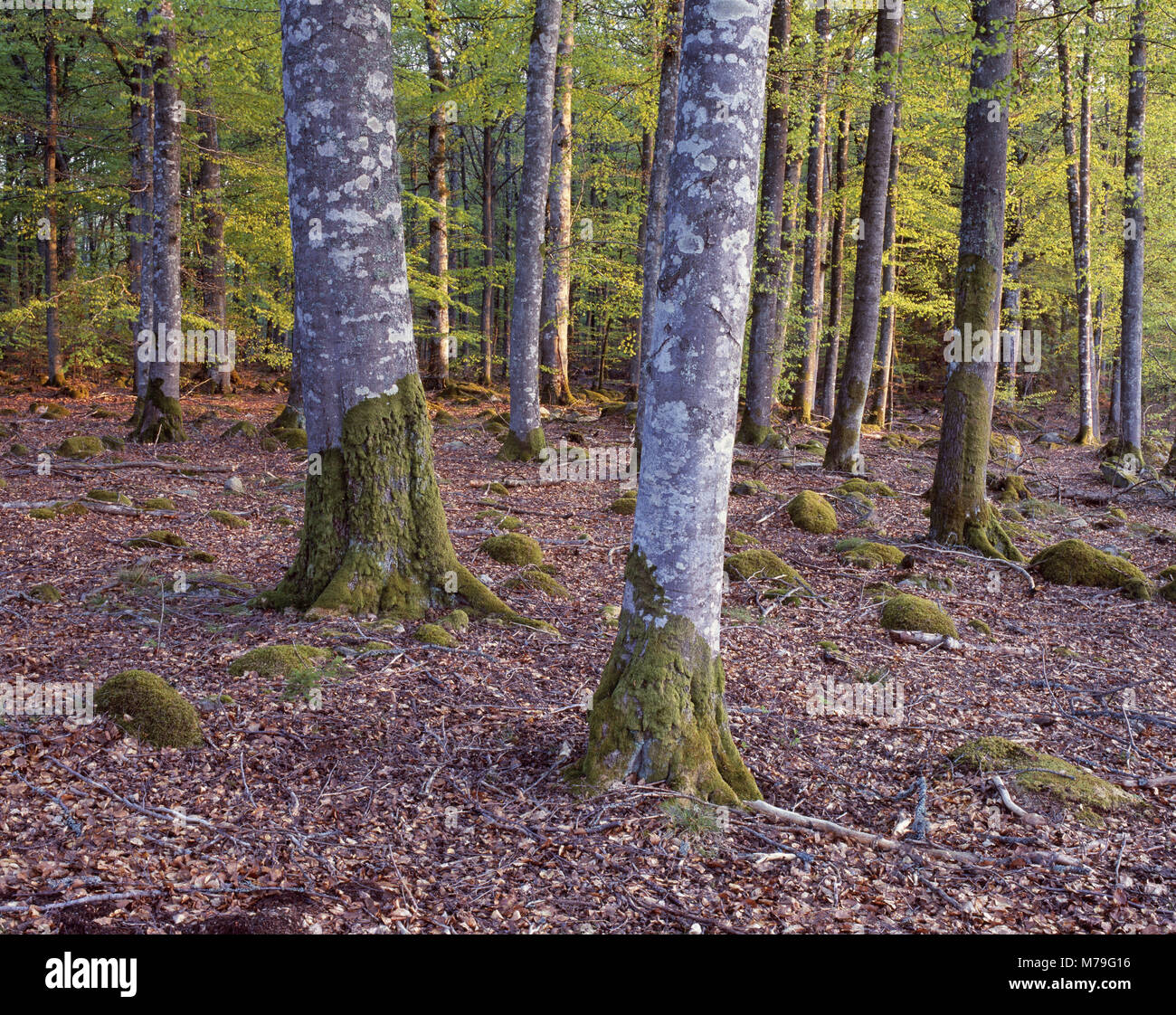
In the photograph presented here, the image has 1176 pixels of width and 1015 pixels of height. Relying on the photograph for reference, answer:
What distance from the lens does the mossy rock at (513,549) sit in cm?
755

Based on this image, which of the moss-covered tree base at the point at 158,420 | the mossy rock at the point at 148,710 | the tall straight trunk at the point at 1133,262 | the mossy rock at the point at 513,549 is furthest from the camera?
the tall straight trunk at the point at 1133,262

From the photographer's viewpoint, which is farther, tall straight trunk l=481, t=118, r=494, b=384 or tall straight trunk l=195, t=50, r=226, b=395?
tall straight trunk l=481, t=118, r=494, b=384

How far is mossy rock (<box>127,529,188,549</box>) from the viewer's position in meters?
7.13

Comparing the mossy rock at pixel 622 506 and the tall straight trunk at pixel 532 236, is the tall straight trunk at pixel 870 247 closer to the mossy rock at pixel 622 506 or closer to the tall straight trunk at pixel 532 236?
the mossy rock at pixel 622 506

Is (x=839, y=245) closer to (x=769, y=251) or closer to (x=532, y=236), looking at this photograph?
(x=769, y=251)

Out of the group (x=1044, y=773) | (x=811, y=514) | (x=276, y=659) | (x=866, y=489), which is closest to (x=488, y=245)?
(x=866, y=489)

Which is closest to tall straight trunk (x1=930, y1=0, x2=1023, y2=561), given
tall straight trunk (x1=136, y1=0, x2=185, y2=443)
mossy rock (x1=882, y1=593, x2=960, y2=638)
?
mossy rock (x1=882, y1=593, x2=960, y2=638)

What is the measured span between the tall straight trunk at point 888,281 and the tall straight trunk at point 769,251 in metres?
3.05

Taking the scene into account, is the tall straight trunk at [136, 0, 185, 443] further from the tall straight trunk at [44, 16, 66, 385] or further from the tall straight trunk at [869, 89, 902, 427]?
the tall straight trunk at [869, 89, 902, 427]

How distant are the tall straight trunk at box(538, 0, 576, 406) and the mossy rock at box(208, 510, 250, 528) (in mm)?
7701

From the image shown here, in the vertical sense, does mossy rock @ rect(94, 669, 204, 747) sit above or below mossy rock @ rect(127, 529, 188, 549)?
below

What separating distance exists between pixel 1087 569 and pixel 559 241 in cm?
1206
